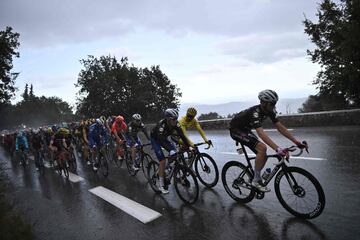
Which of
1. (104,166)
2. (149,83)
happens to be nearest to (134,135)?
(104,166)

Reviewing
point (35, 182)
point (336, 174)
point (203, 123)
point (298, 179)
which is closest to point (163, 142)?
point (298, 179)

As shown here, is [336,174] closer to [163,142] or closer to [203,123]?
[163,142]

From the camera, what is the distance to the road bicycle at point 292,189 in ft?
15.0

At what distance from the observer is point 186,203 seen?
20.3 ft

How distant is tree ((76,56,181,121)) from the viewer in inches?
2147

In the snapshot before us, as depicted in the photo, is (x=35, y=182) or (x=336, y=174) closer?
(x=336, y=174)

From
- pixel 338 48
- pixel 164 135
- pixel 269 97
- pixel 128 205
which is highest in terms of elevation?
pixel 338 48

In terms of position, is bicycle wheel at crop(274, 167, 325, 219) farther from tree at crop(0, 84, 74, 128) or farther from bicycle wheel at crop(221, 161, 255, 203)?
tree at crop(0, 84, 74, 128)

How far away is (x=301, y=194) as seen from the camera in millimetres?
4758

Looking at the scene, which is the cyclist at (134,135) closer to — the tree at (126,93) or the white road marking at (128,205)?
the white road marking at (128,205)

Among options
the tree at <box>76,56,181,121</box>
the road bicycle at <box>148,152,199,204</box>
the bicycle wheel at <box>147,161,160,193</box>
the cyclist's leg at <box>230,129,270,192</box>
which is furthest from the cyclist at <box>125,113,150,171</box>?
the tree at <box>76,56,181,121</box>

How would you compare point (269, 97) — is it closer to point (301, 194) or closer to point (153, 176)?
point (301, 194)

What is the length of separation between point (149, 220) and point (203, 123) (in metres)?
17.7

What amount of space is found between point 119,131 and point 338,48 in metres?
12.1
